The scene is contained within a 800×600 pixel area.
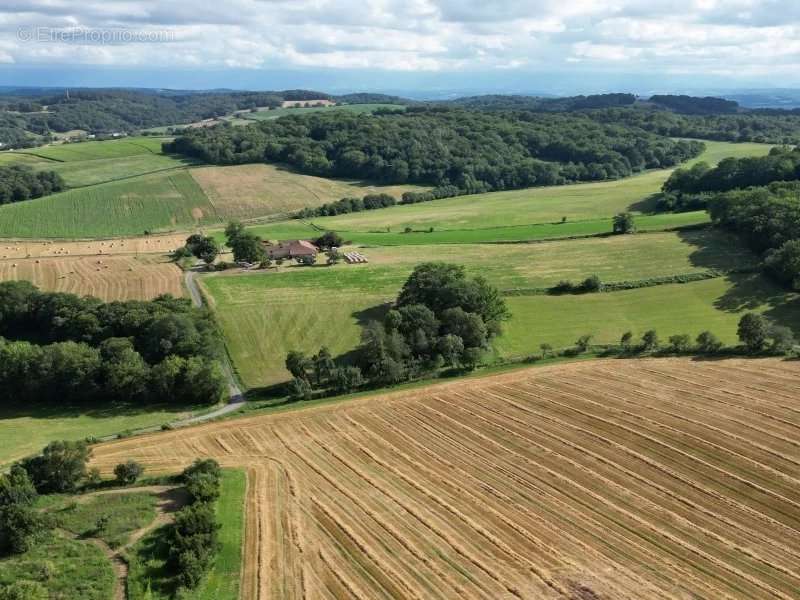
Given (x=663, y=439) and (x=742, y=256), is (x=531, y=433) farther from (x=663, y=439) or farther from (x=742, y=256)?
(x=742, y=256)

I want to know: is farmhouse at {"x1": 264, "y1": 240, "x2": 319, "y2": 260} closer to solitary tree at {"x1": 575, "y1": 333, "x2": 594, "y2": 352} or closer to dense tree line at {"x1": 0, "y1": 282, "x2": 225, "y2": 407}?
dense tree line at {"x1": 0, "y1": 282, "x2": 225, "y2": 407}

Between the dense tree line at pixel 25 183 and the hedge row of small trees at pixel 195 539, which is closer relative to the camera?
the hedge row of small trees at pixel 195 539

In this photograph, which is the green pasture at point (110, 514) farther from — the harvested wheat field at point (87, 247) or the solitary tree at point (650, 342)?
the harvested wheat field at point (87, 247)

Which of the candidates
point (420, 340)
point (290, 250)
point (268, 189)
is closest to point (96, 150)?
point (268, 189)

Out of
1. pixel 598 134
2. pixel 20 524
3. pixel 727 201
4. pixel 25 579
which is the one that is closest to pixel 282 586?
pixel 25 579

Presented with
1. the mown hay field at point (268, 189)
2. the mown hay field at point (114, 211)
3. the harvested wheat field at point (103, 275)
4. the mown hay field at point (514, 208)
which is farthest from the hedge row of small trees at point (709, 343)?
the mown hay field at point (114, 211)

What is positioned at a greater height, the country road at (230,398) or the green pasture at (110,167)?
the green pasture at (110,167)

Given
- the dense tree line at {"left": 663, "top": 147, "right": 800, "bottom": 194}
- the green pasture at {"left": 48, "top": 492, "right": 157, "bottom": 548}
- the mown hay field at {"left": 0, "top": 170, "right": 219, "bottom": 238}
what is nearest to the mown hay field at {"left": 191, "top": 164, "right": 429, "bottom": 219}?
the mown hay field at {"left": 0, "top": 170, "right": 219, "bottom": 238}
